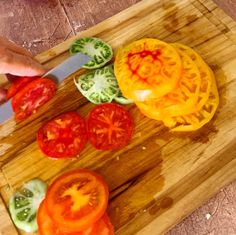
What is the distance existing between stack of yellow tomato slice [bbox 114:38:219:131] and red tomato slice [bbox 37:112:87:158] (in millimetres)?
159

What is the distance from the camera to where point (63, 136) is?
1179 mm

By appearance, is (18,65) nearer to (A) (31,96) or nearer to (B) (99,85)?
(A) (31,96)

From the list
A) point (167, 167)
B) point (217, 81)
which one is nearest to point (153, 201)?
point (167, 167)

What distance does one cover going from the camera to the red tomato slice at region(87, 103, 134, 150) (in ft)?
3.85

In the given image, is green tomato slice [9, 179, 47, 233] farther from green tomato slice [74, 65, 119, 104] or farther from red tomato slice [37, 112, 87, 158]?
green tomato slice [74, 65, 119, 104]

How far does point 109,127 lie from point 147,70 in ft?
0.60

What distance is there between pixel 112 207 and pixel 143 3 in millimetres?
682

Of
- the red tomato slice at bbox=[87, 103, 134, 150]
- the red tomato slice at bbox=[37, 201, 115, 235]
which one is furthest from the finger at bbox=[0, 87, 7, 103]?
the red tomato slice at bbox=[37, 201, 115, 235]

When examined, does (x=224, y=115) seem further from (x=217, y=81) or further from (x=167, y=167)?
(x=167, y=167)

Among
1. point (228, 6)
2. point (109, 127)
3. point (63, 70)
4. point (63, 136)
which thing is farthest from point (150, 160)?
point (228, 6)

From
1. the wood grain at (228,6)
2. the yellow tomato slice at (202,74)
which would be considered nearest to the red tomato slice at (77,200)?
the yellow tomato slice at (202,74)

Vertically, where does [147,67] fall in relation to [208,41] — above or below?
above

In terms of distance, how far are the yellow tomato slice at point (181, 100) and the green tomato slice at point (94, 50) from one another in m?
0.22

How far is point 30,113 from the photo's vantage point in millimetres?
1247
